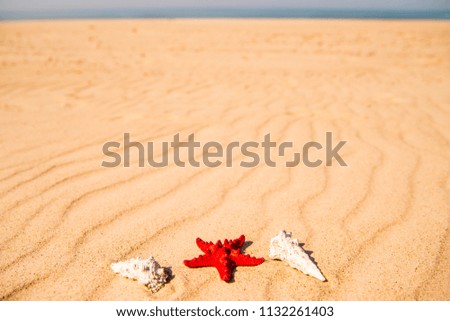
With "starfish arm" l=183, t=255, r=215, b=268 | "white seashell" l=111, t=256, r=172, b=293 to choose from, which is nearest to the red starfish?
"starfish arm" l=183, t=255, r=215, b=268

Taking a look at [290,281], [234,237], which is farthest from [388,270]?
[234,237]

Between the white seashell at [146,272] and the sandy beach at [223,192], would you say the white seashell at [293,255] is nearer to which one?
the sandy beach at [223,192]

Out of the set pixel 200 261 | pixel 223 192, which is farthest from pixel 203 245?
pixel 223 192

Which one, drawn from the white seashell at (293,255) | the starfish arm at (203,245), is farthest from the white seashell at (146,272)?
the white seashell at (293,255)

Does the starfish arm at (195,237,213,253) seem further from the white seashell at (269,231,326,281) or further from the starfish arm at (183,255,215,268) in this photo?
the white seashell at (269,231,326,281)

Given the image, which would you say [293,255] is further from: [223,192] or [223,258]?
[223,192]
